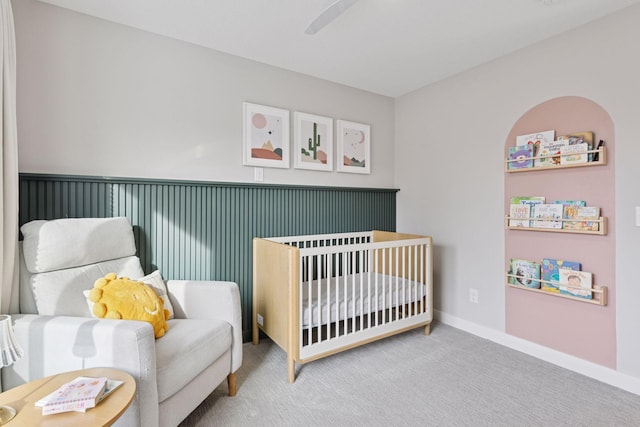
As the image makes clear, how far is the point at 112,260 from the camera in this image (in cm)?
190

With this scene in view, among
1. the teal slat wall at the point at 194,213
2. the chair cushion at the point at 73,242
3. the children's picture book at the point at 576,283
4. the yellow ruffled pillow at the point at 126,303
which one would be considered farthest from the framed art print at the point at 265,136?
the children's picture book at the point at 576,283

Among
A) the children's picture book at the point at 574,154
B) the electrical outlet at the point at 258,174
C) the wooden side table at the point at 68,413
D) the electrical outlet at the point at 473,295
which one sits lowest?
the electrical outlet at the point at 473,295

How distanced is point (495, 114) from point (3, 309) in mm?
3428

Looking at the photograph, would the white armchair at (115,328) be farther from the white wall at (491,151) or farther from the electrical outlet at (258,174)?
the white wall at (491,151)

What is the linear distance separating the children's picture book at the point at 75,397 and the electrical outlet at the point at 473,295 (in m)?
2.71

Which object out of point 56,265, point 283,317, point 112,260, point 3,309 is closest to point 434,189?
point 283,317

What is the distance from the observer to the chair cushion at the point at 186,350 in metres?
1.36

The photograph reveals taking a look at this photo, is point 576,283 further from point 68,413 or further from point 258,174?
point 68,413

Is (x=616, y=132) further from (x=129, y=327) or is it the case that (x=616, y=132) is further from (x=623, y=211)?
(x=129, y=327)

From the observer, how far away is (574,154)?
211cm

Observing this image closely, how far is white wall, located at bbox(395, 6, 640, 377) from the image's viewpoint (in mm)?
1928

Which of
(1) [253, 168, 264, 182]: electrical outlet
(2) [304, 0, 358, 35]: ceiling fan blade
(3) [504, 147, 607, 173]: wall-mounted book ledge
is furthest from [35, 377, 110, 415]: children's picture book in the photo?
(3) [504, 147, 607, 173]: wall-mounted book ledge

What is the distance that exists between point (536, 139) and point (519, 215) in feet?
1.90

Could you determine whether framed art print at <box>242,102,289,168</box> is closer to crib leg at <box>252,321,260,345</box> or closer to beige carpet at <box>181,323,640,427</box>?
crib leg at <box>252,321,260,345</box>
